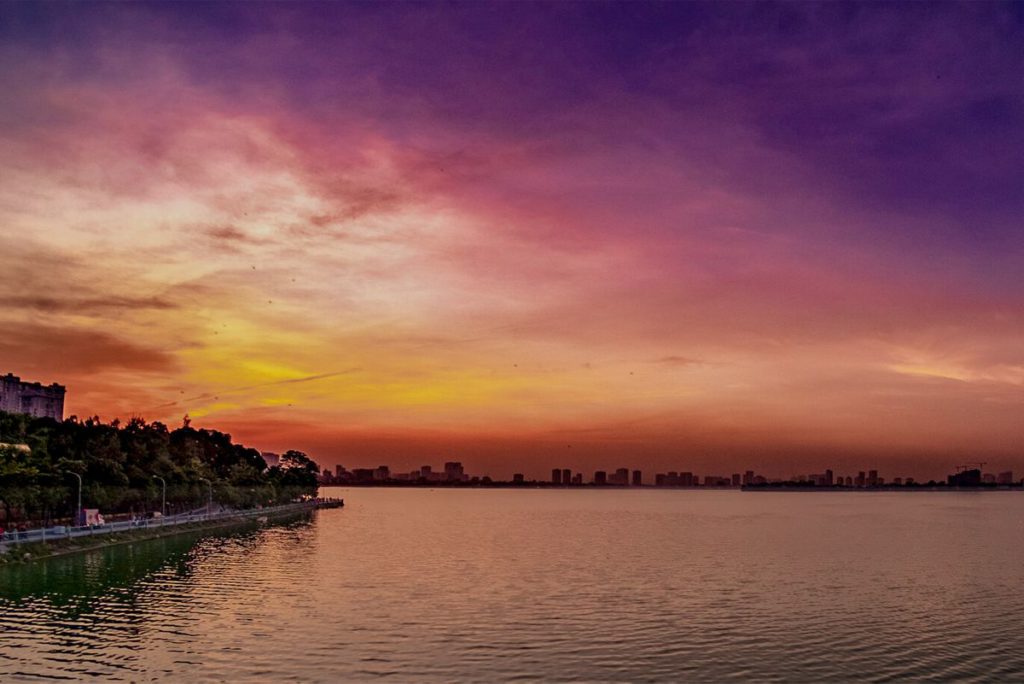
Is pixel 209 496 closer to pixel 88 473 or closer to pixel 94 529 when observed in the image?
pixel 88 473

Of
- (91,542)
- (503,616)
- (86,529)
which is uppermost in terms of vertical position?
(86,529)

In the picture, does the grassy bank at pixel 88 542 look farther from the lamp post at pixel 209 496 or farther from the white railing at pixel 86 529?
the lamp post at pixel 209 496

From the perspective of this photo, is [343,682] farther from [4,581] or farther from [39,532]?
[39,532]

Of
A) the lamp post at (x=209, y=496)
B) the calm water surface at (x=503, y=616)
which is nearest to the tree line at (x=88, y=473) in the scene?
the lamp post at (x=209, y=496)

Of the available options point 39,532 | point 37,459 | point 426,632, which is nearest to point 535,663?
point 426,632

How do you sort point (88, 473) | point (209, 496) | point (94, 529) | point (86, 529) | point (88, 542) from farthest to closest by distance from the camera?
1. point (209, 496)
2. point (88, 473)
3. point (94, 529)
4. point (86, 529)
5. point (88, 542)

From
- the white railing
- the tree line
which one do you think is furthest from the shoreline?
the tree line

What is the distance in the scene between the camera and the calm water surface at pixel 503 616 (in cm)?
5134

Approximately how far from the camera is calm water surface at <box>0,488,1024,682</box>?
51344 mm

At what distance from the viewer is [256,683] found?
46.0 metres

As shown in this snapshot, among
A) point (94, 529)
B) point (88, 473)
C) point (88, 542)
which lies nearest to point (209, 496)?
point (88, 473)

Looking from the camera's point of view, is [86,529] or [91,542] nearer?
[91,542]

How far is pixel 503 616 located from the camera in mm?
68375

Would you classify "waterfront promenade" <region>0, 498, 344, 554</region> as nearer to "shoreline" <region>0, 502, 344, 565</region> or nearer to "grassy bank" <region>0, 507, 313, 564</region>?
"shoreline" <region>0, 502, 344, 565</region>
